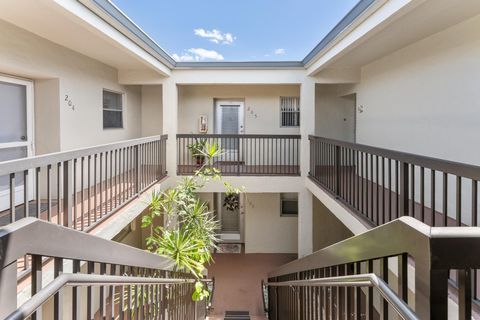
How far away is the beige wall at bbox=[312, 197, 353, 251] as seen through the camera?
930 cm

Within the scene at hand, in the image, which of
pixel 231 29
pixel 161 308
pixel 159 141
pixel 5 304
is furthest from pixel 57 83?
pixel 231 29

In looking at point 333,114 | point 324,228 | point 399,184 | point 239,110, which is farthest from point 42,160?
point 333,114

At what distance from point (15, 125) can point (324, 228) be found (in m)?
7.97

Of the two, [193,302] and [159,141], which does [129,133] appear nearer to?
[159,141]

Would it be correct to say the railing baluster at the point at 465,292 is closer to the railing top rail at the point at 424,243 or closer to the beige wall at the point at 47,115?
the railing top rail at the point at 424,243

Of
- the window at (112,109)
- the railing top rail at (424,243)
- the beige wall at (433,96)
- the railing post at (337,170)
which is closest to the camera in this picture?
the railing top rail at (424,243)

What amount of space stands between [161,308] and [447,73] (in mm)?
5404

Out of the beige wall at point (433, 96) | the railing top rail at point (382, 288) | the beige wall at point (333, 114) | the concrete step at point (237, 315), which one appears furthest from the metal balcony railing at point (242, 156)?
the railing top rail at point (382, 288)

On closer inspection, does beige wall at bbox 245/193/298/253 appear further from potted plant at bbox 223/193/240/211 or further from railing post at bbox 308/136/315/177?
railing post at bbox 308/136/315/177

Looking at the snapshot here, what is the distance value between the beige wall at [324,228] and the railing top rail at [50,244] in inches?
318

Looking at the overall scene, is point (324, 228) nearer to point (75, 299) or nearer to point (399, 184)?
point (399, 184)

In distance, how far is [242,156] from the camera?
10.0 meters

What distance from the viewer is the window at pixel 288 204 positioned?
10.4m

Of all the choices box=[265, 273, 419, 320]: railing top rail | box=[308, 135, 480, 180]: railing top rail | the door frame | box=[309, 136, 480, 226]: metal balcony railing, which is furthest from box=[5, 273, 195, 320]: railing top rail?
the door frame
